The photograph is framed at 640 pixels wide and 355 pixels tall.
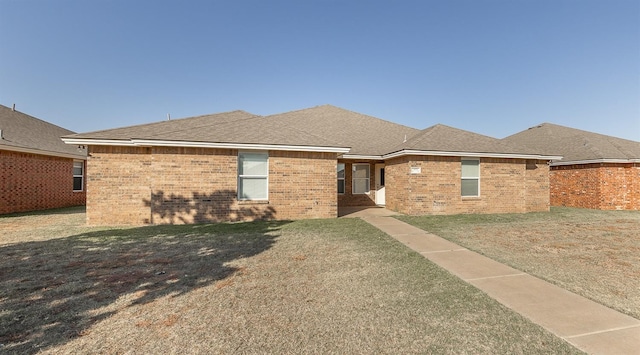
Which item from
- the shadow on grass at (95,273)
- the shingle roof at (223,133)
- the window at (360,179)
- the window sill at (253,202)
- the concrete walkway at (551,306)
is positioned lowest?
the shadow on grass at (95,273)

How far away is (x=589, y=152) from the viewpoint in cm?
1529

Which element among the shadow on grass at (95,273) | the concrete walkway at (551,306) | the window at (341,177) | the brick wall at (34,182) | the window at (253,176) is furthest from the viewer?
the window at (341,177)

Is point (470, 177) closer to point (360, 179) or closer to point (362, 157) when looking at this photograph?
point (362, 157)

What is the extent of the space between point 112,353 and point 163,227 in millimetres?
7303

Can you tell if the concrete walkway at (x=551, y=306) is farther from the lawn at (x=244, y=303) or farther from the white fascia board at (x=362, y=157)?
the white fascia board at (x=362, y=157)

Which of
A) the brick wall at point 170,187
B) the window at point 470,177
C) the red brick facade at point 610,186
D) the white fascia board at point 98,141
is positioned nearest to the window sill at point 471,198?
the window at point 470,177

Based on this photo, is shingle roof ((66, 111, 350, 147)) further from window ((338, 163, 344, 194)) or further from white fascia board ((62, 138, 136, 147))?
window ((338, 163, 344, 194))

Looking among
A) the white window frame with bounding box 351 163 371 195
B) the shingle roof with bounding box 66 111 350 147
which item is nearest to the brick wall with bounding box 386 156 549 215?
the white window frame with bounding box 351 163 371 195

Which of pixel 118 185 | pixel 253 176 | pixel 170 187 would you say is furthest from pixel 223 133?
pixel 118 185

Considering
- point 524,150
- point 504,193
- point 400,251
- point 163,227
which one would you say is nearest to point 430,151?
point 504,193

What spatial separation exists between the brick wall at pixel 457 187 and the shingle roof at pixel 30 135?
58.2ft

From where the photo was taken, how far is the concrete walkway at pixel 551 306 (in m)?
2.78

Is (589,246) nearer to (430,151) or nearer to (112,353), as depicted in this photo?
(430,151)

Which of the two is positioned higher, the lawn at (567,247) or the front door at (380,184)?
the front door at (380,184)
